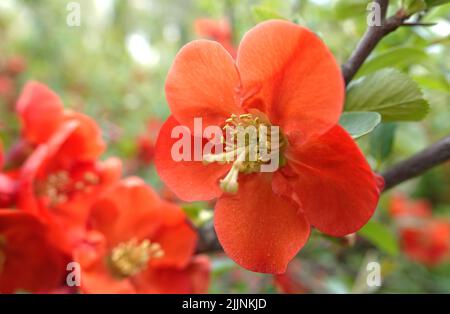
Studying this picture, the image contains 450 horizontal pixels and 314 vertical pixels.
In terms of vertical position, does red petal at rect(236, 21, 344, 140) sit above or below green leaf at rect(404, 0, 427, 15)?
below

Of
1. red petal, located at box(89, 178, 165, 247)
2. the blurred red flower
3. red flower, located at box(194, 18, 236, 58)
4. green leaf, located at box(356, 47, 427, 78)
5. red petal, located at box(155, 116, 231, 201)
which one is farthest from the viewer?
the blurred red flower

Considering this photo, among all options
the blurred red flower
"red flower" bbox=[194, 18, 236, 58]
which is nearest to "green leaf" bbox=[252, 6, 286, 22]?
"red flower" bbox=[194, 18, 236, 58]

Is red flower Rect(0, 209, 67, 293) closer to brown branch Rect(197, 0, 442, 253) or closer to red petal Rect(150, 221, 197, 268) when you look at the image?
red petal Rect(150, 221, 197, 268)

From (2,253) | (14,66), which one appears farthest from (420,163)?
(14,66)

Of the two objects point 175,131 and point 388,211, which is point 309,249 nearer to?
point 175,131
